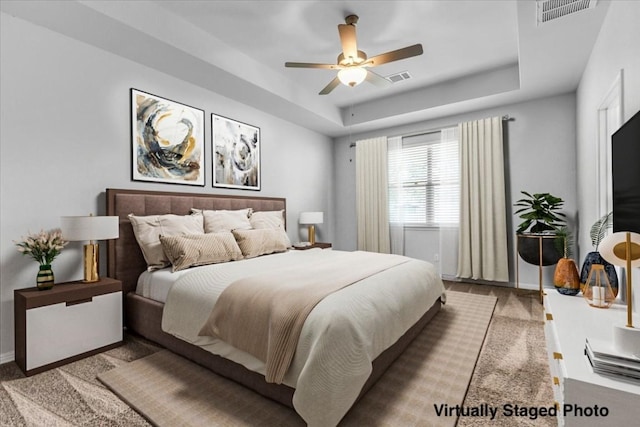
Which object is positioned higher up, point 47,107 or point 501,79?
point 501,79

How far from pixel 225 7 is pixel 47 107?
5.58 ft

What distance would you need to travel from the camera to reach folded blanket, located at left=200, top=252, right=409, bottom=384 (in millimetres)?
1582

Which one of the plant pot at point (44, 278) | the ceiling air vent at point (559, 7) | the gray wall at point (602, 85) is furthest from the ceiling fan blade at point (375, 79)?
the plant pot at point (44, 278)

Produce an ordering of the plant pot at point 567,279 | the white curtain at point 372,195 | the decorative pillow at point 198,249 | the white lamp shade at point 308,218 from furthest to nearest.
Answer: the white curtain at point 372,195 → the white lamp shade at point 308,218 → the decorative pillow at point 198,249 → the plant pot at point 567,279

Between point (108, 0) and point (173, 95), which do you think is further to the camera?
point (173, 95)

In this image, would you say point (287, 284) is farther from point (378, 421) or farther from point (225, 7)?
point (225, 7)

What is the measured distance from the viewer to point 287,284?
1.96 m

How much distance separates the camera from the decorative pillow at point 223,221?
3334 mm

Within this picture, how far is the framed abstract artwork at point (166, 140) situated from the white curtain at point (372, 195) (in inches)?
116

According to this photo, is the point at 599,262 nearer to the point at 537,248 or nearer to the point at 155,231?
the point at 537,248

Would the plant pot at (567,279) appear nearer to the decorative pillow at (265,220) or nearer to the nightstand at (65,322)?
the decorative pillow at (265,220)

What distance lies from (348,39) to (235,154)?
2.17 meters

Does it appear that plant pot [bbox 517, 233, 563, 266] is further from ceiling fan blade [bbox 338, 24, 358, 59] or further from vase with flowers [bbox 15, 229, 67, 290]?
vase with flowers [bbox 15, 229, 67, 290]

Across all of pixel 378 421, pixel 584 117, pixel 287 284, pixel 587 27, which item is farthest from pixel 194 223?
pixel 584 117
